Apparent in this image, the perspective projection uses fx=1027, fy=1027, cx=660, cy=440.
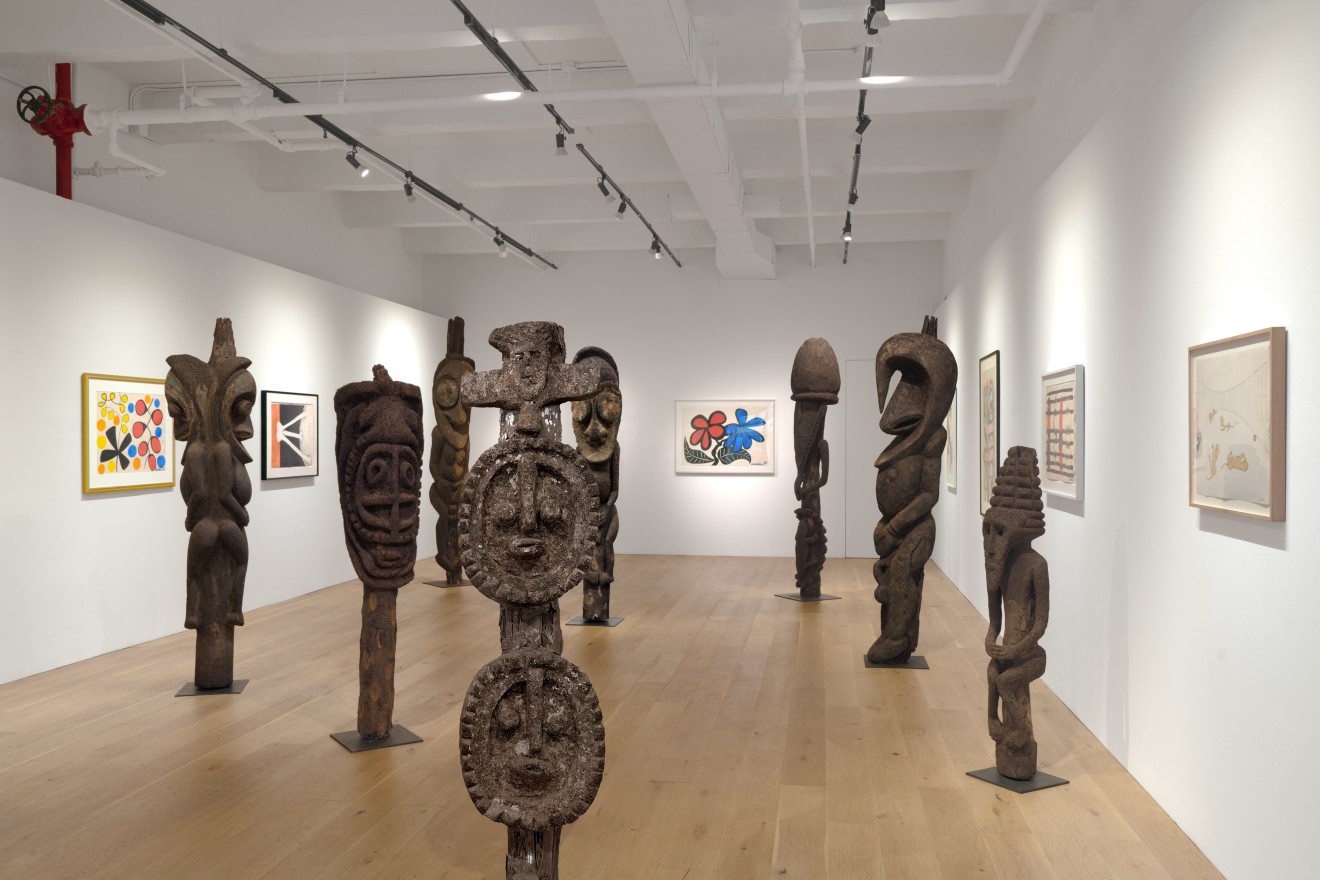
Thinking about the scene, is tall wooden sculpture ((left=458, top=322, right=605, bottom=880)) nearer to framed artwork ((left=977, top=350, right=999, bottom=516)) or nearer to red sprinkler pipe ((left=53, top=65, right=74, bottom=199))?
Answer: framed artwork ((left=977, top=350, right=999, bottom=516))

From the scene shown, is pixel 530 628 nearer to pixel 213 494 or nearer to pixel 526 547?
pixel 526 547

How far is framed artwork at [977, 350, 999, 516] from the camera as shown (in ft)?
26.1

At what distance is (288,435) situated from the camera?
31.9 ft

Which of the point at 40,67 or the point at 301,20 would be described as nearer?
the point at 301,20

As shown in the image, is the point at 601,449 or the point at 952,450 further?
the point at 952,450

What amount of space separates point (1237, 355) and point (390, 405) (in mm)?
3542

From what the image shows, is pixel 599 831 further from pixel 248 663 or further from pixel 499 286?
→ pixel 499 286

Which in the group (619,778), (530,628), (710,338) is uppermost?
(710,338)

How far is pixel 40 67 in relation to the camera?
23.8 feet

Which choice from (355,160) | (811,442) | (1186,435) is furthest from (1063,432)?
(355,160)

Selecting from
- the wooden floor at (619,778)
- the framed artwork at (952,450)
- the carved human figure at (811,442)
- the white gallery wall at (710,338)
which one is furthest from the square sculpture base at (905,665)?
the white gallery wall at (710,338)

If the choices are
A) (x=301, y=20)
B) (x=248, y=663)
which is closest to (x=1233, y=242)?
(x=301, y=20)

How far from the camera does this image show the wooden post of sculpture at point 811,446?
28.1ft

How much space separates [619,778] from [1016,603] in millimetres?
1931
